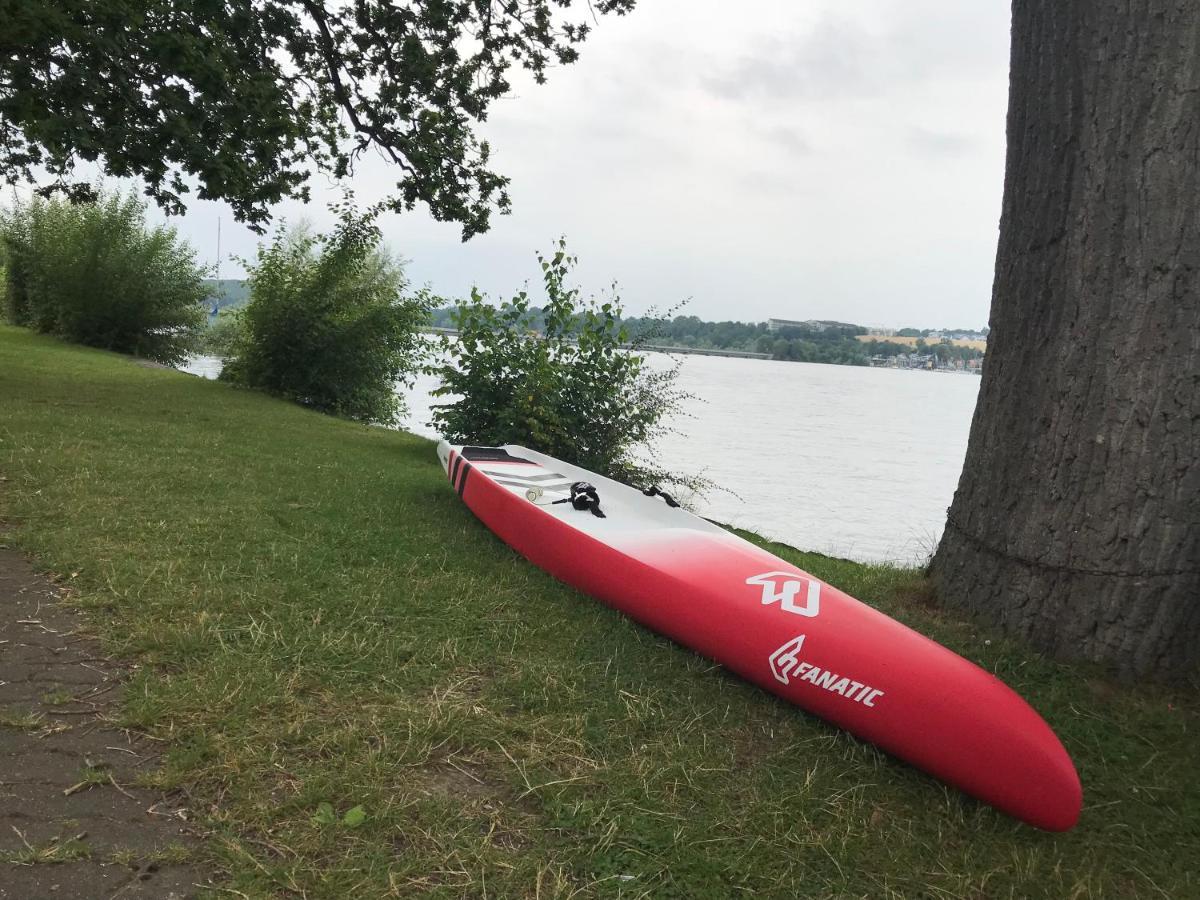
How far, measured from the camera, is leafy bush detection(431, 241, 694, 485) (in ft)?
22.4

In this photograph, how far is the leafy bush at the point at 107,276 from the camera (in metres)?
13.1

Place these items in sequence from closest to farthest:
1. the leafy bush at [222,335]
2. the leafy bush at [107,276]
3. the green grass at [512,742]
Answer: the green grass at [512,742]
the leafy bush at [222,335]
the leafy bush at [107,276]

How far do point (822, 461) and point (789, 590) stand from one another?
22.4ft

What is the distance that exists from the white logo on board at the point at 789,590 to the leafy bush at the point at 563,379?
399 cm

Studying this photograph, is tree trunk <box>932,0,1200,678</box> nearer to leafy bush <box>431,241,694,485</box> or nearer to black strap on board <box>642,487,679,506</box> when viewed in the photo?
black strap on board <box>642,487,679,506</box>

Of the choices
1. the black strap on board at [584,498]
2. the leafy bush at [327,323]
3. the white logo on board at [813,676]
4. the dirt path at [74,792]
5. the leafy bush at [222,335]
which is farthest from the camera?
the leafy bush at [222,335]

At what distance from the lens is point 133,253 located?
523 inches

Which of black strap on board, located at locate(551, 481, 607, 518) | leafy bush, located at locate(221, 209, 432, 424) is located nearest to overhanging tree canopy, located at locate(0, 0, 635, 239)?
leafy bush, located at locate(221, 209, 432, 424)

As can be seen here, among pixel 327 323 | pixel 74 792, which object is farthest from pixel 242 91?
pixel 74 792

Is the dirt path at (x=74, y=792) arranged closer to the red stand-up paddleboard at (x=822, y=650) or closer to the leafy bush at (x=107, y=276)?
the red stand-up paddleboard at (x=822, y=650)

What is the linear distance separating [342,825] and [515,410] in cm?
493

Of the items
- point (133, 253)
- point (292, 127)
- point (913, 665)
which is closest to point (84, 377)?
point (292, 127)

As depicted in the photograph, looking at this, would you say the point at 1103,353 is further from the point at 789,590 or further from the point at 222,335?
the point at 222,335

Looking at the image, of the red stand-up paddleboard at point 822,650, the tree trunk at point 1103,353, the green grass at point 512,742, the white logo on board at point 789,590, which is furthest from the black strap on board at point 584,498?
the tree trunk at point 1103,353
